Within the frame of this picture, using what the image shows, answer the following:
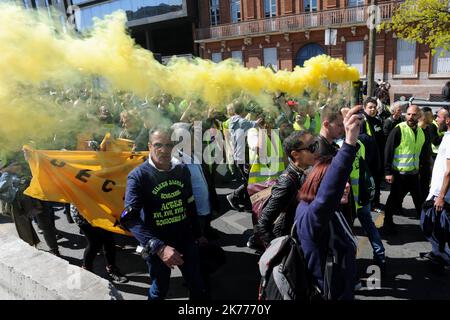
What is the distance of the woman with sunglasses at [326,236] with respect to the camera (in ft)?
7.07

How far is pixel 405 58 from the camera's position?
22.4 meters

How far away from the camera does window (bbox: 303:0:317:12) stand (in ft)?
81.6

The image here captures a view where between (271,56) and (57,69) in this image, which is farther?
(271,56)

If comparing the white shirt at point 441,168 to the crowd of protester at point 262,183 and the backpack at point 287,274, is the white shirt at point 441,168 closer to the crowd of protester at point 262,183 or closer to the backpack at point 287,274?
the crowd of protester at point 262,183

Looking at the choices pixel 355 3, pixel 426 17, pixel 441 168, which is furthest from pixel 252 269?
pixel 355 3

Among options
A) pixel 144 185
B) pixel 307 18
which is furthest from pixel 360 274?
pixel 307 18

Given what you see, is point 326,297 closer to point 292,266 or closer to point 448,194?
point 292,266

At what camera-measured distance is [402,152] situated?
519 cm

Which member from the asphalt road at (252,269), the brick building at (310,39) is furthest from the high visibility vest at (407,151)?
the brick building at (310,39)

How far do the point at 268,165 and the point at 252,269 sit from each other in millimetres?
1548

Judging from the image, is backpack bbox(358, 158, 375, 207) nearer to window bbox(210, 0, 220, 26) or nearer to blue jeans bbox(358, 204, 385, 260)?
blue jeans bbox(358, 204, 385, 260)

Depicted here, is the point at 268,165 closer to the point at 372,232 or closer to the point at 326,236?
the point at 372,232

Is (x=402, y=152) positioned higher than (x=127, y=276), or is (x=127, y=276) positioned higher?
(x=402, y=152)
